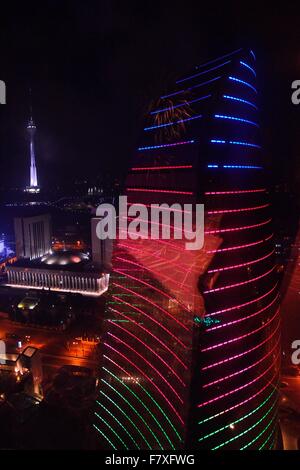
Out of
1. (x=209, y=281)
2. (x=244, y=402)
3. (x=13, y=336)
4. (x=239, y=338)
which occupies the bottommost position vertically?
(x=13, y=336)

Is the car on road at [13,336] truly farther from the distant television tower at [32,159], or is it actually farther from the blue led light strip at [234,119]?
the distant television tower at [32,159]

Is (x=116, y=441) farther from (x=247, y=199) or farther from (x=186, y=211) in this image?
(x=247, y=199)

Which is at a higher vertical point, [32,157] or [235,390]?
[32,157]
